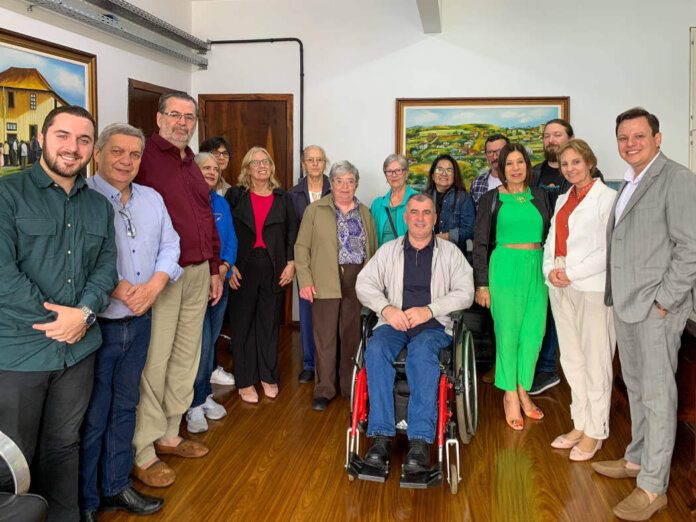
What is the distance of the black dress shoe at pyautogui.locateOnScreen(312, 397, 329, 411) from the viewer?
3562 mm

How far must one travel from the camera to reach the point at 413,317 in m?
2.96

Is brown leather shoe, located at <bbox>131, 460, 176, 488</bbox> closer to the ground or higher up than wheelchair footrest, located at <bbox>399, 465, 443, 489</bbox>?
closer to the ground

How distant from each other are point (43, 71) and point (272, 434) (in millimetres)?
2488

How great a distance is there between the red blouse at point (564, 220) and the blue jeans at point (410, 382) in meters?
0.77

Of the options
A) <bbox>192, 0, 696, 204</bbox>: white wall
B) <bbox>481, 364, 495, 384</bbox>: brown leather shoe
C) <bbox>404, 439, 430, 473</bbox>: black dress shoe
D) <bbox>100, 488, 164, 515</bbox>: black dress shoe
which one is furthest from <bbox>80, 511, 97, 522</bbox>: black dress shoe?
<bbox>192, 0, 696, 204</bbox>: white wall

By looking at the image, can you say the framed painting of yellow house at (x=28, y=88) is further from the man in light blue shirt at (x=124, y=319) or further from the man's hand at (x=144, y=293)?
the man's hand at (x=144, y=293)

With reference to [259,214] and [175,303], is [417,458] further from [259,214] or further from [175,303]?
[259,214]

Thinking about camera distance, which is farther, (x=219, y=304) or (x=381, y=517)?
(x=219, y=304)

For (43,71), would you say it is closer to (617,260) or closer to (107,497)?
(107,497)

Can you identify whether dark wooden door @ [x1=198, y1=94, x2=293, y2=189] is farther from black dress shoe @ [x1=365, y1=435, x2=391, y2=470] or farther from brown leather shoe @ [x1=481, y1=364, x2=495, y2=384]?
black dress shoe @ [x1=365, y1=435, x2=391, y2=470]

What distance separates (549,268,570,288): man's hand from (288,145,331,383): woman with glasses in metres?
1.64

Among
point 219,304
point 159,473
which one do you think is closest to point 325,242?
point 219,304

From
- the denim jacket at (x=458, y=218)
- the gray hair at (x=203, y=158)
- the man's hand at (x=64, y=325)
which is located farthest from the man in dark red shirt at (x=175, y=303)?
the denim jacket at (x=458, y=218)

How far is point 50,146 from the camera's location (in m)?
1.96
